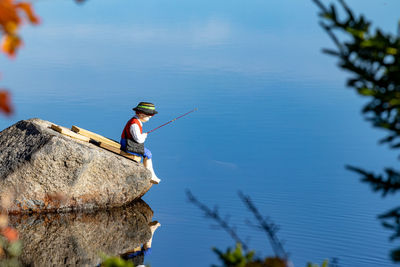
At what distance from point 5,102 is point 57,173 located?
6.65 m

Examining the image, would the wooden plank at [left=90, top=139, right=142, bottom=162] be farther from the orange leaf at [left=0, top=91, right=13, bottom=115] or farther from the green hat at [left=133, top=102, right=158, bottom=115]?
the orange leaf at [left=0, top=91, right=13, bottom=115]

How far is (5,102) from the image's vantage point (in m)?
2.53

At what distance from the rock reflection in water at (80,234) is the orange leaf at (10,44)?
17.2 ft

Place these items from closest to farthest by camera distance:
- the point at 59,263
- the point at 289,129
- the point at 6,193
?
1. the point at 59,263
2. the point at 6,193
3. the point at 289,129

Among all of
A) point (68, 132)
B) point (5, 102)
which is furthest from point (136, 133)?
point (5, 102)

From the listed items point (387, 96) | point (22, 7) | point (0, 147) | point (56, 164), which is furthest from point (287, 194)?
point (22, 7)

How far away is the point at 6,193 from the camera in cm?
896

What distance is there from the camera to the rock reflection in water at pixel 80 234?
7824 millimetres

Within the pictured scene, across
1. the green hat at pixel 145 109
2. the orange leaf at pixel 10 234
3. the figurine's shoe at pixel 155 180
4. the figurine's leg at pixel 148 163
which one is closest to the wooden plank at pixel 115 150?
the figurine's leg at pixel 148 163

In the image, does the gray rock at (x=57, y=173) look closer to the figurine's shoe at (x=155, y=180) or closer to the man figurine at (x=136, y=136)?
the man figurine at (x=136, y=136)

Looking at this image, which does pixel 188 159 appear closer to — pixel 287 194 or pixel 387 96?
pixel 287 194

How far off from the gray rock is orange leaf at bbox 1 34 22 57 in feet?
20.9

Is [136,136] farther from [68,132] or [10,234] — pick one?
[10,234]

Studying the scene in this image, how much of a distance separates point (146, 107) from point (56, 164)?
178 cm
